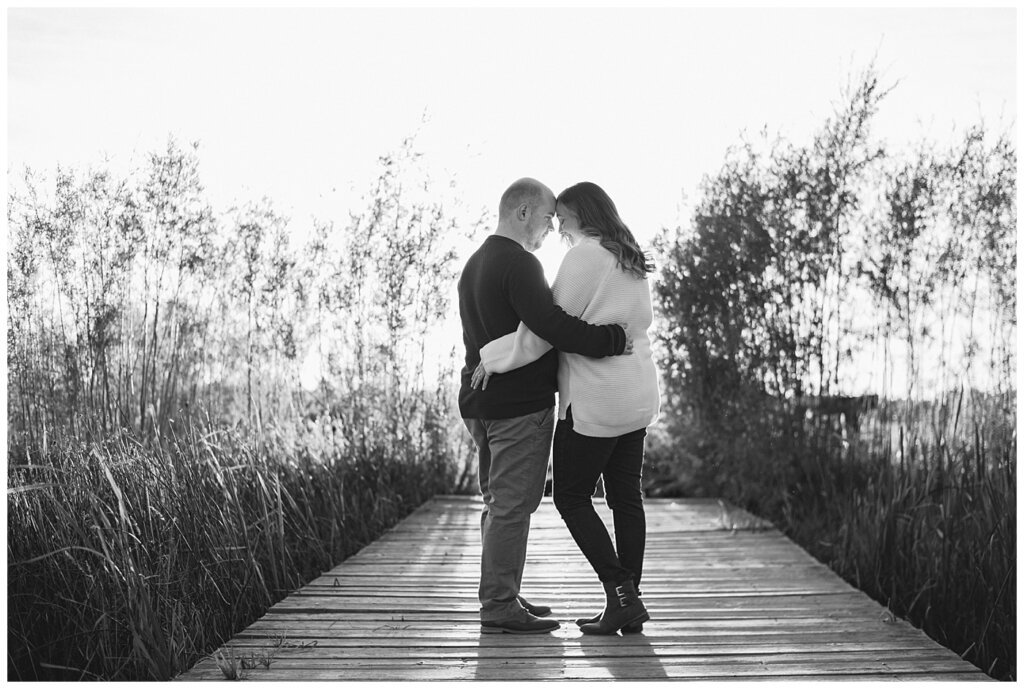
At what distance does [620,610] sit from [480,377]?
808 millimetres

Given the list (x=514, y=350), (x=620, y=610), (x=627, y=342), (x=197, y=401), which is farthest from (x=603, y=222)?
(x=197, y=401)

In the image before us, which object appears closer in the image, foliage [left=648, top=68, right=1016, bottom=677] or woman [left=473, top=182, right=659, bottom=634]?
woman [left=473, top=182, right=659, bottom=634]

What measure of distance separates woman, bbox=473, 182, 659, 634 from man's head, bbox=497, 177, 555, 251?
0.20ft

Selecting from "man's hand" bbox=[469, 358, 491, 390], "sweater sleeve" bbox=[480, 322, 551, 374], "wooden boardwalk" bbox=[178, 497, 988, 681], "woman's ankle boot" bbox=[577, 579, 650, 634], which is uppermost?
"sweater sleeve" bbox=[480, 322, 551, 374]

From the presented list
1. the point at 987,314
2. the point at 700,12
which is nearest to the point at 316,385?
the point at 700,12

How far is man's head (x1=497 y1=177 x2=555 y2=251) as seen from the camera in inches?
119

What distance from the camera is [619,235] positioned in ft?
9.82

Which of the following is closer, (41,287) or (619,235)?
(619,235)

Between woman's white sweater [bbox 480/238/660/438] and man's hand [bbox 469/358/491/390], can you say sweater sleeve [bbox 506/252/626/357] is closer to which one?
woman's white sweater [bbox 480/238/660/438]

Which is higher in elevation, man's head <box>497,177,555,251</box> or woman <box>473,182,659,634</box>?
man's head <box>497,177,555,251</box>

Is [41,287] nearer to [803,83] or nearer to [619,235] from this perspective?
[619,235]

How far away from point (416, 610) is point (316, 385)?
294cm

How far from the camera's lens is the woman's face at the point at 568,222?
302cm

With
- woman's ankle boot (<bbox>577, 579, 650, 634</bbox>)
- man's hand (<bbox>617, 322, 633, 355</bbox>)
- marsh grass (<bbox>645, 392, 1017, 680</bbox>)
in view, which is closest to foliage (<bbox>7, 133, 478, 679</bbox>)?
woman's ankle boot (<bbox>577, 579, 650, 634</bbox>)
